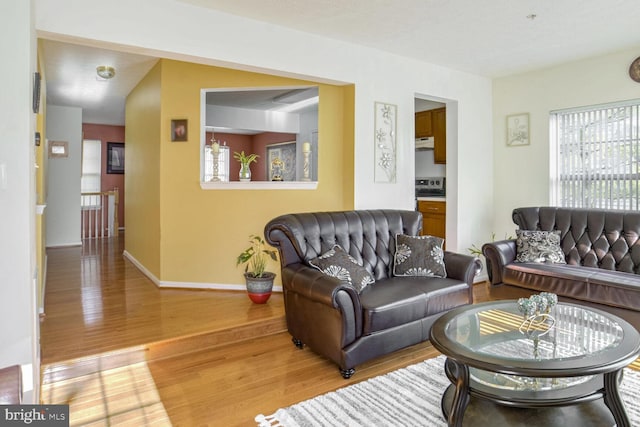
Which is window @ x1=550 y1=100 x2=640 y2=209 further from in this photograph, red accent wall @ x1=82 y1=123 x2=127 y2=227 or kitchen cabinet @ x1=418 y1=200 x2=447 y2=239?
red accent wall @ x1=82 y1=123 x2=127 y2=227

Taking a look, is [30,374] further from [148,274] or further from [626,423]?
[148,274]

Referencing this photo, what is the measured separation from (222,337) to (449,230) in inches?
129

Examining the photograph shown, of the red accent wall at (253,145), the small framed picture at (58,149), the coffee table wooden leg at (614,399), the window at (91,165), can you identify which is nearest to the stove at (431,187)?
the red accent wall at (253,145)

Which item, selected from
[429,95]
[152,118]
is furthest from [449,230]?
[152,118]

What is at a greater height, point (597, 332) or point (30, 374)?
point (597, 332)

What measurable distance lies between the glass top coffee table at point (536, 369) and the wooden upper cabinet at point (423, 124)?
13.2ft

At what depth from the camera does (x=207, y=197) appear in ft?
15.3

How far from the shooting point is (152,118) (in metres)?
4.96

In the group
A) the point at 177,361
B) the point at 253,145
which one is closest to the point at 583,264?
the point at 177,361

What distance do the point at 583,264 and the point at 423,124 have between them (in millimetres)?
2928

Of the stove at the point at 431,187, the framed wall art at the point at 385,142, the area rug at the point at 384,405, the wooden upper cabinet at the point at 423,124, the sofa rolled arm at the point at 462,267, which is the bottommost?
the area rug at the point at 384,405

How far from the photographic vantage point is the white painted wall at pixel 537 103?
4.44 meters

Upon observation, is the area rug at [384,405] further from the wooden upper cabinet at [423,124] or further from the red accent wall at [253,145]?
the red accent wall at [253,145]

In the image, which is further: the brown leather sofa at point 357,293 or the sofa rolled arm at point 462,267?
the sofa rolled arm at point 462,267
